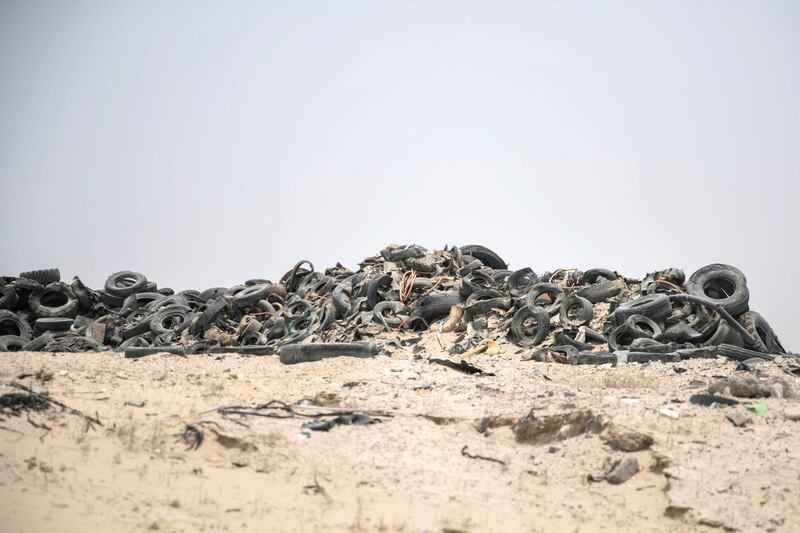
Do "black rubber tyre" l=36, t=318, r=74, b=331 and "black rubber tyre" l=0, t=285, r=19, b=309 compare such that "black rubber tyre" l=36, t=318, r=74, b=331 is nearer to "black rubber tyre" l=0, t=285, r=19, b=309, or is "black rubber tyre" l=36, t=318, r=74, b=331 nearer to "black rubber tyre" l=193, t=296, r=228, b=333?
"black rubber tyre" l=0, t=285, r=19, b=309

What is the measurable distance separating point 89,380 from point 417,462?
4640mm

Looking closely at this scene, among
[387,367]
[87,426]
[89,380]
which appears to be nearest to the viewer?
[87,426]

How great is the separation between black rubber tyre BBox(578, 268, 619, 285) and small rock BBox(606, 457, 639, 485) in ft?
32.0

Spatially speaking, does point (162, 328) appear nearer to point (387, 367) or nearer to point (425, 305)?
point (425, 305)

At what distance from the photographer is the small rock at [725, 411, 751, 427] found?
852 centimetres

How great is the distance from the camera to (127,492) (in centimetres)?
662

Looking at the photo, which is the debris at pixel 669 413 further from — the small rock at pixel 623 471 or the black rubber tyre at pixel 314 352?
the black rubber tyre at pixel 314 352

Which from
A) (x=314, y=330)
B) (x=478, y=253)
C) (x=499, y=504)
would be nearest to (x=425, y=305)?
(x=314, y=330)

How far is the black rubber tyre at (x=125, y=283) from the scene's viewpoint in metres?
21.0

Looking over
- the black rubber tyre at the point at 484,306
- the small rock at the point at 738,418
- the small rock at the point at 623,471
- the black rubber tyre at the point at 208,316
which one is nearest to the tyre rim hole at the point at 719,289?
the black rubber tyre at the point at 484,306

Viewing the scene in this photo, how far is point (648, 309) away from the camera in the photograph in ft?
46.3

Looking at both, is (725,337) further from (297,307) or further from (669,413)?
(297,307)

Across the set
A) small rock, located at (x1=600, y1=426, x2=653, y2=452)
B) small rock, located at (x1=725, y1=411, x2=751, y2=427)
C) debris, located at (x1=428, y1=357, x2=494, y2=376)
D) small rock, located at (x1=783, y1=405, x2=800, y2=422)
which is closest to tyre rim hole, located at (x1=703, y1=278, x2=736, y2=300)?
debris, located at (x1=428, y1=357, x2=494, y2=376)

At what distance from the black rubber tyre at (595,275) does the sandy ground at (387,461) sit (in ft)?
22.4
